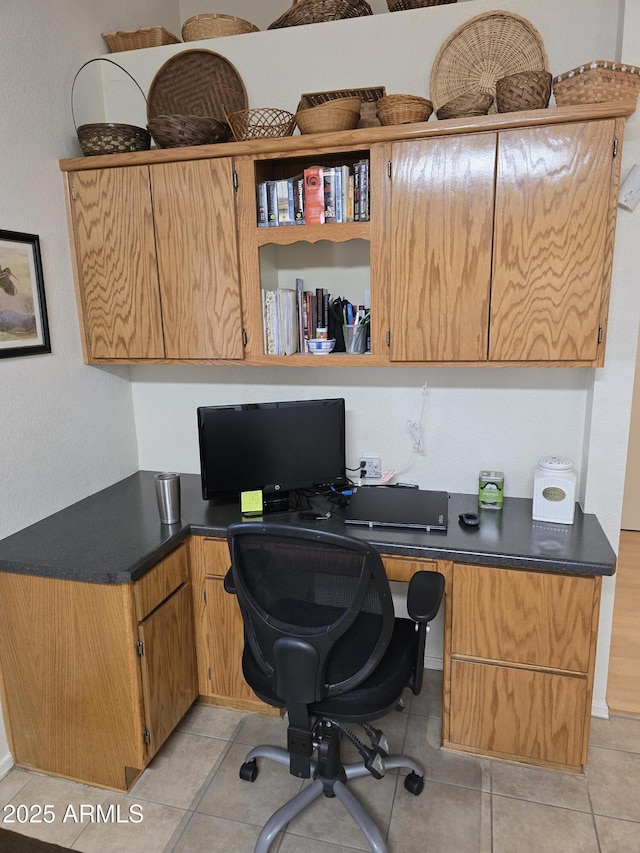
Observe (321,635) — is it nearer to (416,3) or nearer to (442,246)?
(442,246)

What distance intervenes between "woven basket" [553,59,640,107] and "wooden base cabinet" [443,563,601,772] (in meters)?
1.50

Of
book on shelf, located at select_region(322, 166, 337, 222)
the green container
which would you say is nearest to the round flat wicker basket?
book on shelf, located at select_region(322, 166, 337, 222)

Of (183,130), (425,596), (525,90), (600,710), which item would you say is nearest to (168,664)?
(425,596)

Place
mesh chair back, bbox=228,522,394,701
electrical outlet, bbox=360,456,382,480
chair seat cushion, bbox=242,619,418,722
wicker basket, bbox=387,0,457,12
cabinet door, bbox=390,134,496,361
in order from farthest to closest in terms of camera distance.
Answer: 1. electrical outlet, bbox=360,456,382,480
2. wicker basket, bbox=387,0,457,12
3. cabinet door, bbox=390,134,496,361
4. chair seat cushion, bbox=242,619,418,722
5. mesh chair back, bbox=228,522,394,701

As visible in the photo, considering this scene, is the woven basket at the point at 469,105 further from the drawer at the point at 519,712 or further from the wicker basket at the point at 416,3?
the drawer at the point at 519,712

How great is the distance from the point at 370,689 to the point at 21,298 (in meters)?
1.77

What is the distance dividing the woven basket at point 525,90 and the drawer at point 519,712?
72.9 inches

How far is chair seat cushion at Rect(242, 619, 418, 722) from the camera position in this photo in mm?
1585

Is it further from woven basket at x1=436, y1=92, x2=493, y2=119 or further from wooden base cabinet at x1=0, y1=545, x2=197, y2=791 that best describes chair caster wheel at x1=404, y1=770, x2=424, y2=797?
woven basket at x1=436, y1=92, x2=493, y2=119

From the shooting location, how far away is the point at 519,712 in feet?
6.51

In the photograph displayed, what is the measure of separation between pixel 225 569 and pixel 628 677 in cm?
182

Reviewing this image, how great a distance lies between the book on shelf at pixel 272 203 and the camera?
2129 mm

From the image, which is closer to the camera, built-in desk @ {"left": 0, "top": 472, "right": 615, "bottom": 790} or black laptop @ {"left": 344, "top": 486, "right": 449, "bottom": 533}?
built-in desk @ {"left": 0, "top": 472, "right": 615, "bottom": 790}

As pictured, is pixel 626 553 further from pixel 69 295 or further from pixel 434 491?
pixel 69 295
